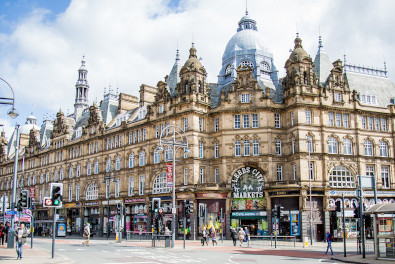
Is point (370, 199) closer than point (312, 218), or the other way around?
point (312, 218)

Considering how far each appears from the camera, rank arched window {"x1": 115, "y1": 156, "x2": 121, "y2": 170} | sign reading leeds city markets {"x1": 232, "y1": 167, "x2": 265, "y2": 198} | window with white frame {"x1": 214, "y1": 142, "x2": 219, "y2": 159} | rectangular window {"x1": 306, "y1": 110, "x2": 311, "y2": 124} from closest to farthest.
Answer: rectangular window {"x1": 306, "y1": 110, "x2": 311, "y2": 124}
sign reading leeds city markets {"x1": 232, "y1": 167, "x2": 265, "y2": 198}
window with white frame {"x1": 214, "y1": 142, "x2": 219, "y2": 159}
arched window {"x1": 115, "y1": 156, "x2": 121, "y2": 170}

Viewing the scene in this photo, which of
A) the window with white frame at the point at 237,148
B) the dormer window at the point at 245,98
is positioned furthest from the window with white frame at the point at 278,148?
the dormer window at the point at 245,98

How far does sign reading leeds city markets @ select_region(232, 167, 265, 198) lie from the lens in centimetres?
5328

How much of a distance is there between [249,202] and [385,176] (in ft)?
57.1

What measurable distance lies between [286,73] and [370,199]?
18.2 metres

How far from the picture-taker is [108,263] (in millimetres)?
23172

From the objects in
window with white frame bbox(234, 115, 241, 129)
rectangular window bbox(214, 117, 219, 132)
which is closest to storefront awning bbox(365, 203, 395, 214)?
window with white frame bbox(234, 115, 241, 129)

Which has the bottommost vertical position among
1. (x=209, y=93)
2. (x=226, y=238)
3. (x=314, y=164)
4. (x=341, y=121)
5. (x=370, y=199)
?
(x=226, y=238)

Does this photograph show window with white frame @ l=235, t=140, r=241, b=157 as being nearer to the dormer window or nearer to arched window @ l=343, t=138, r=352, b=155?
the dormer window

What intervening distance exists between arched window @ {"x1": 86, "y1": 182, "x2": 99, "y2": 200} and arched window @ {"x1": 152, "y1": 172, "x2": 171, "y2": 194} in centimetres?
1461

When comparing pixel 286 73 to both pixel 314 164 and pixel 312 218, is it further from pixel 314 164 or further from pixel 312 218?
pixel 312 218

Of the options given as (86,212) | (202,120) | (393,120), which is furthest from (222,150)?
(86,212)

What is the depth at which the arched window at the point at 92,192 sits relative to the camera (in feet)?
231

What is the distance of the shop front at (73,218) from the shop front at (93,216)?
7.26ft
